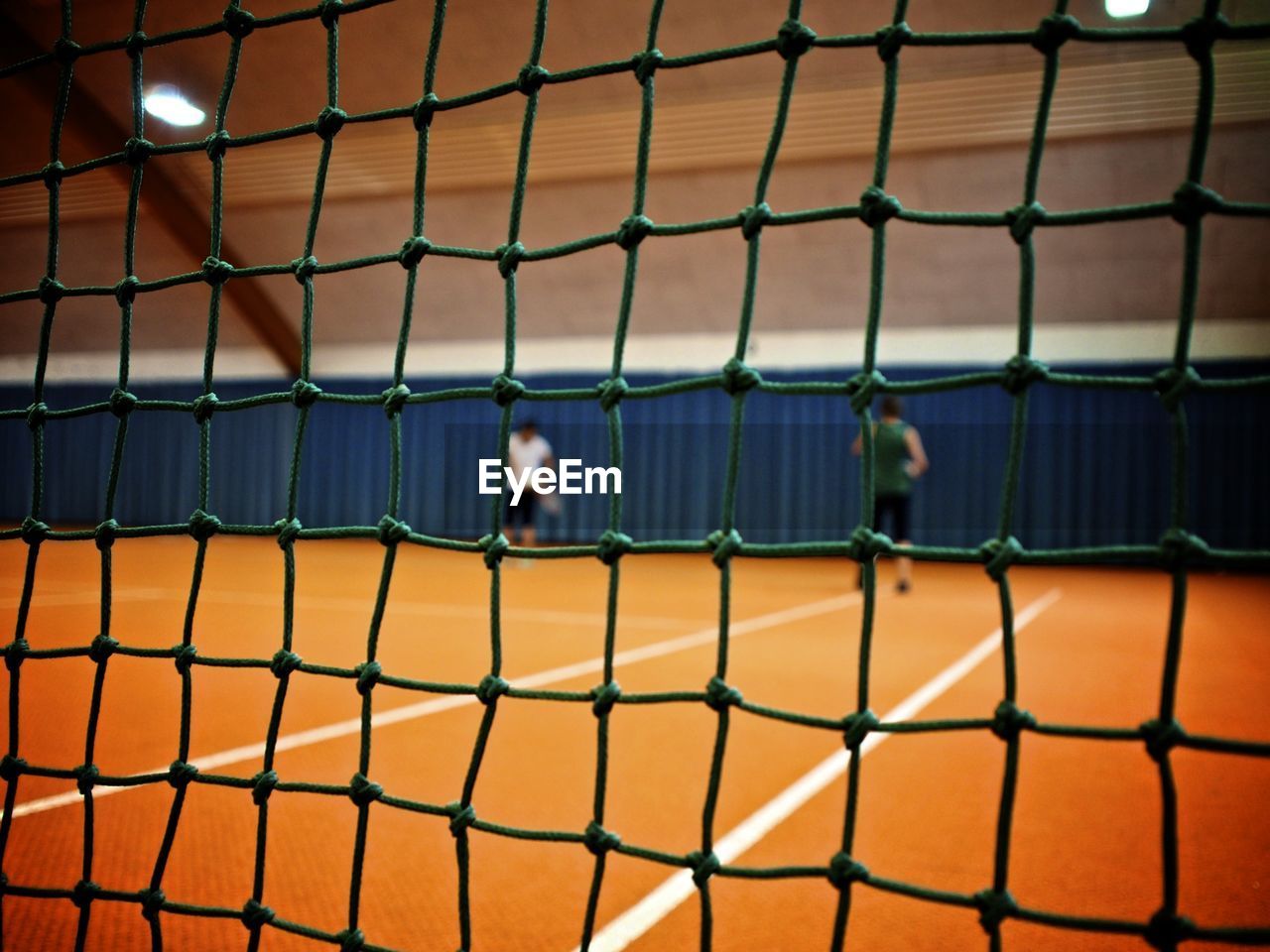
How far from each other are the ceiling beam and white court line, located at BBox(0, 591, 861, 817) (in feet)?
18.3

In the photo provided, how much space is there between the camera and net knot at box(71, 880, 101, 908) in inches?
41.0

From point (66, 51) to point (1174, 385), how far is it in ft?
4.48

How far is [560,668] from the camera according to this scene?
9.09 ft

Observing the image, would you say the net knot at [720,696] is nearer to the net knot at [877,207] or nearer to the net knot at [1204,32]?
the net knot at [877,207]

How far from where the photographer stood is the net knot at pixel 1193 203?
0.80 m

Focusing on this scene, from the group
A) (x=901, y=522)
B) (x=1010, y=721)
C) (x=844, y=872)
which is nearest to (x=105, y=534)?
(x=844, y=872)

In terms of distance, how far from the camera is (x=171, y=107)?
7.11 meters

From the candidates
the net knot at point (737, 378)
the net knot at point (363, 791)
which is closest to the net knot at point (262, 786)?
the net knot at point (363, 791)

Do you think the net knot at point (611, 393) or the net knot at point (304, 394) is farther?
the net knot at point (304, 394)

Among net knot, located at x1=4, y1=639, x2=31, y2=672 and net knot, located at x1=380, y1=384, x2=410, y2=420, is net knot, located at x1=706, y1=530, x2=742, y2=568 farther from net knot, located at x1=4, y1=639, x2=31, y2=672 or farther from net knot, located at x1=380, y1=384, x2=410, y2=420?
net knot, located at x1=4, y1=639, x2=31, y2=672

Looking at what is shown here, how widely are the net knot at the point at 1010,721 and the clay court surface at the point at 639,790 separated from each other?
1.56 ft

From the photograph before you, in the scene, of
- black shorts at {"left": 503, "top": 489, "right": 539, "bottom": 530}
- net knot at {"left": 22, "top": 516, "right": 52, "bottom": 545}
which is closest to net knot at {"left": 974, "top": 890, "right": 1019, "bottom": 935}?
net knot at {"left": 22, "top": 516, "right": 52, "bottom": 545}

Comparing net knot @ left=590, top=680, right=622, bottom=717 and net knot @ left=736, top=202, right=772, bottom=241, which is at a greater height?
net knot @ left=736, top=202, right=772, bottom=241

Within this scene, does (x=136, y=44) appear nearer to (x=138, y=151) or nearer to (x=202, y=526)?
(x=138, y=151)
